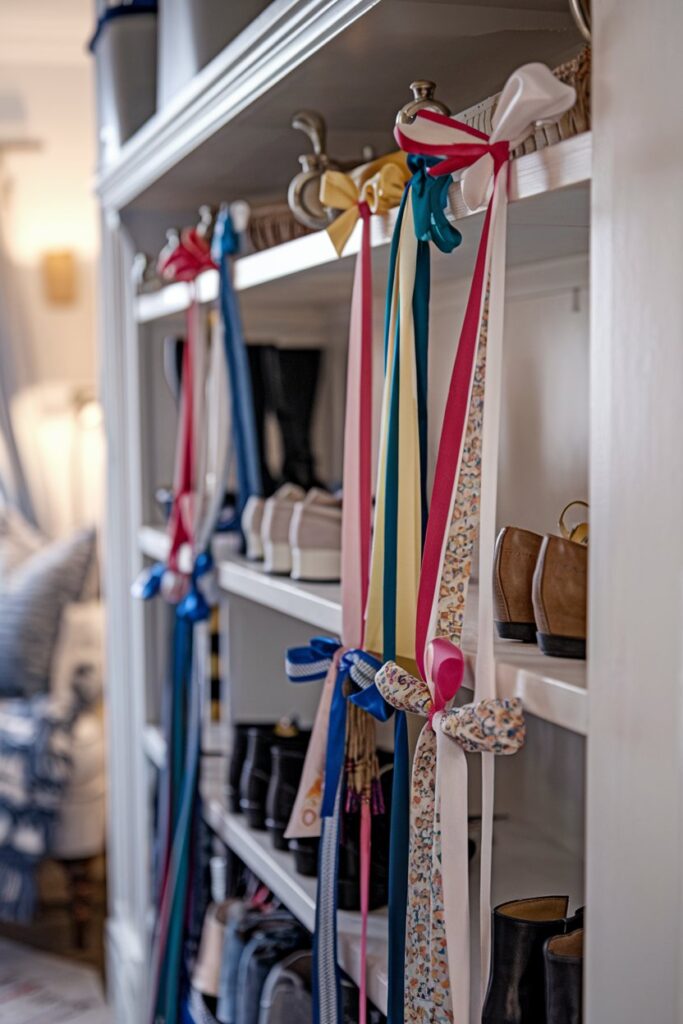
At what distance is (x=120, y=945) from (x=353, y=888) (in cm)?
139

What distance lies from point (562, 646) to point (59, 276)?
3.73 m

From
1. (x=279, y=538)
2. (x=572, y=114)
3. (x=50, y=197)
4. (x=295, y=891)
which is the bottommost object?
(x=295, y=891)

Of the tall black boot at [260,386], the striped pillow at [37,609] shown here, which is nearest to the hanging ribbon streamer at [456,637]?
the tall black boot at [260,386]

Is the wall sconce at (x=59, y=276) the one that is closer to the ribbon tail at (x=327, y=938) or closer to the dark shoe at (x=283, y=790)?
the dark shoe at (x=283, y=790)

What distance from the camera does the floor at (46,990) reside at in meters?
2.76

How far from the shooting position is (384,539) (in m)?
1.10

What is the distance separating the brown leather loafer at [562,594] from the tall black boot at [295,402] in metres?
1.12

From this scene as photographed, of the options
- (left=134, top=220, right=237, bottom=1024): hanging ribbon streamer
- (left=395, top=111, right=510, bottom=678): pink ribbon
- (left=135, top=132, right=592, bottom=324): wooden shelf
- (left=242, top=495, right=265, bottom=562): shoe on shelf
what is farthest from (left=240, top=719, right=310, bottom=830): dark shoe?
(left=395, top=111, right=510, bottom=678): pink ribbon

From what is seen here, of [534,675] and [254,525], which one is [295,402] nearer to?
[254,525]

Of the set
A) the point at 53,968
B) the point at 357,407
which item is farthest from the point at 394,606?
the point at 53,968

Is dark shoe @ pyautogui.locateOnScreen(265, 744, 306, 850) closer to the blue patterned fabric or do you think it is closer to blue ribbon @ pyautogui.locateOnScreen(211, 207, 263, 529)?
blue ribbon @ pyautogui.locateOnScreen(211, 207, 263, 529)

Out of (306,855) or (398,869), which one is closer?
(398,869)

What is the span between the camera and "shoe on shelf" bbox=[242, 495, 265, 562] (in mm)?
1630

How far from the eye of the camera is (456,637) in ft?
3.21
